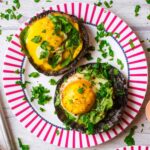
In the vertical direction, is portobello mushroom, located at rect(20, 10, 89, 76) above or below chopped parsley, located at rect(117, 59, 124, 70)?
above

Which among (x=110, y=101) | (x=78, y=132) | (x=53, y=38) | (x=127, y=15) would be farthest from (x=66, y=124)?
(x=127, y=15)

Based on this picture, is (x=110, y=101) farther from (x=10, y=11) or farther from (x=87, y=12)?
(x=10, y=11)

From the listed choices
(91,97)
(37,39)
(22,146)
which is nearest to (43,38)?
(37,39)

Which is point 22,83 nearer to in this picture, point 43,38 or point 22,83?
point 22,83

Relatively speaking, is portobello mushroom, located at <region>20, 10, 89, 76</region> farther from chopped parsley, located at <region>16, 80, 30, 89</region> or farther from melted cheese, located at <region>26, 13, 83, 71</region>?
chopped parsley, located at <region>16, 80, 30, 89</region>

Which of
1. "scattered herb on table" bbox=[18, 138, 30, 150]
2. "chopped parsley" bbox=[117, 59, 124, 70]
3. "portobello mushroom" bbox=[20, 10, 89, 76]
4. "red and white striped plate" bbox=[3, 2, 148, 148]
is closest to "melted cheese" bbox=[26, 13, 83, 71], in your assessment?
"portobello mushroom" bbox=[20, 10, 89, 76]

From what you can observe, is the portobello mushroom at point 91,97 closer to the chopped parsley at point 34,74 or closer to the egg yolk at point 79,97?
the egg yolk at point 79,97
